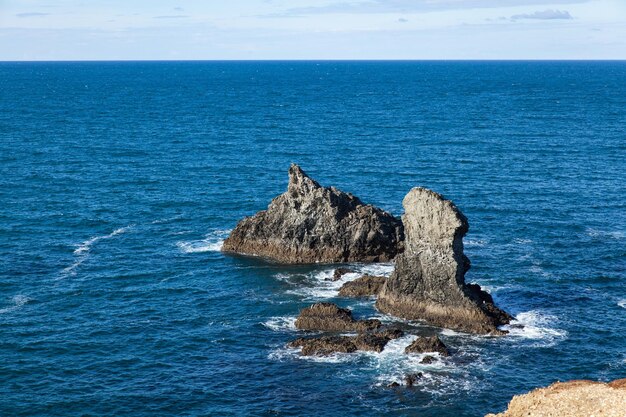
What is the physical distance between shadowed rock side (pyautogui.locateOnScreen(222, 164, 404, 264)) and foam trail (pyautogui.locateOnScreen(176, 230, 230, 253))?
8193 millimetres

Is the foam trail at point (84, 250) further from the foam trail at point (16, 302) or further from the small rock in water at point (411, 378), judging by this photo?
the small rock in water at point (411, 378)

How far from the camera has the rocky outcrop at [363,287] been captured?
8956 centimetres

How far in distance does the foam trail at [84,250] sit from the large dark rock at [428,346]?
4267 centimetres

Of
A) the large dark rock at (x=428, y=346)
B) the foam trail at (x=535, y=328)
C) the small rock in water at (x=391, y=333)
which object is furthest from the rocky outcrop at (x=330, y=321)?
the foam trail at (x=535, y=328)

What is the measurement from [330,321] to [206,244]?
32.8m

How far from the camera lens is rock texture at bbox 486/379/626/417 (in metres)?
50.0

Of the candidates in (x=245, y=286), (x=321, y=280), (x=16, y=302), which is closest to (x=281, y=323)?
(x=245, y=286)

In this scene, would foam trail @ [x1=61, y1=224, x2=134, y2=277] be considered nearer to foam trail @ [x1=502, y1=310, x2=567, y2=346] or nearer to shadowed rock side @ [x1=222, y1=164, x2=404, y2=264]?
shadowed rock side @ [x1=222, y1=164, x2=404, y2=264]

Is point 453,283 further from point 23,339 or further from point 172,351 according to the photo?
point 23,339

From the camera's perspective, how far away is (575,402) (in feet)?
169

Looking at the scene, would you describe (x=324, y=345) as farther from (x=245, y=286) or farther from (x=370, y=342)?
(x=245, y=286)

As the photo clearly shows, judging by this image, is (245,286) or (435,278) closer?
(435,278)

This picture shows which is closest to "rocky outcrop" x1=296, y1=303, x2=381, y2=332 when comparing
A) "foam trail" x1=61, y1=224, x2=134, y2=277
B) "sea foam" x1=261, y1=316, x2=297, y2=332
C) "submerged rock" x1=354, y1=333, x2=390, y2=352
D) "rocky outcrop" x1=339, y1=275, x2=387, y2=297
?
"sea foam" x1=261, y1=316, x2=297, y2=332

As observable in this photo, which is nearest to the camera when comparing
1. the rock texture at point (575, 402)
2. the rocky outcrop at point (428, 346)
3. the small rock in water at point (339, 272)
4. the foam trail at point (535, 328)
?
the rock texture at point (575, 402)
